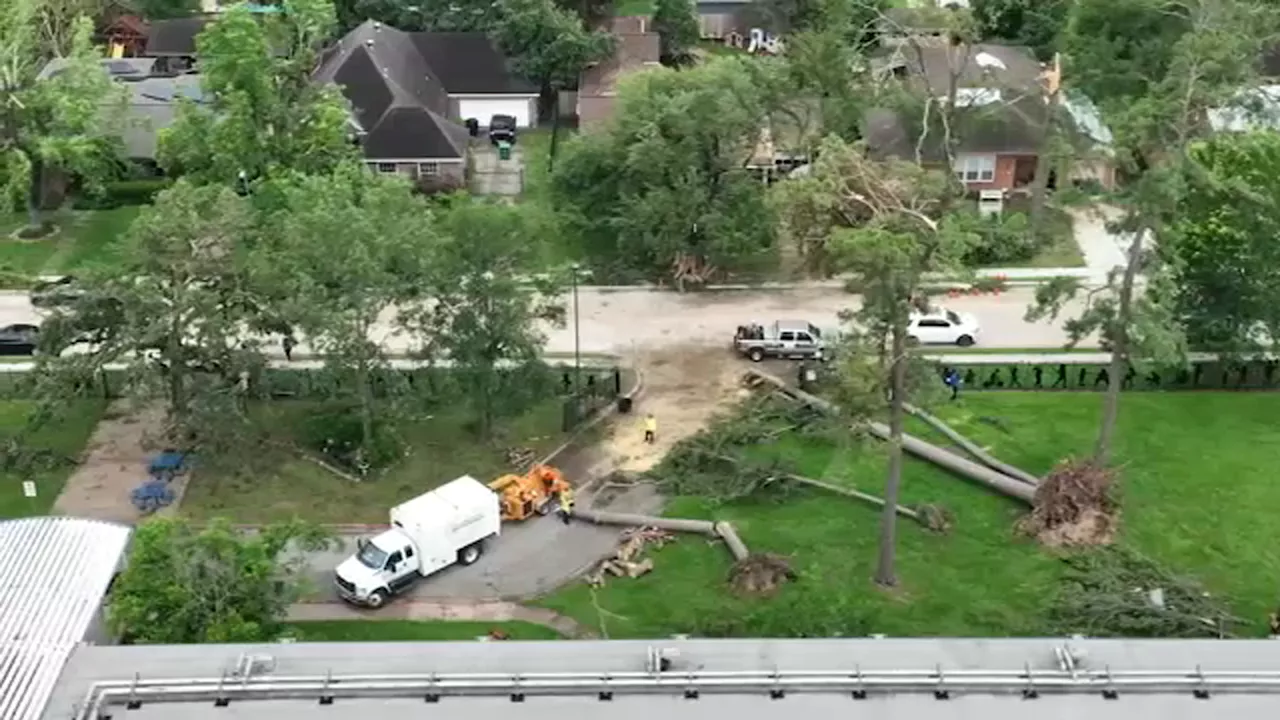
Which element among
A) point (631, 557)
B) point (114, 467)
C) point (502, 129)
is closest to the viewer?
point (631, 557)

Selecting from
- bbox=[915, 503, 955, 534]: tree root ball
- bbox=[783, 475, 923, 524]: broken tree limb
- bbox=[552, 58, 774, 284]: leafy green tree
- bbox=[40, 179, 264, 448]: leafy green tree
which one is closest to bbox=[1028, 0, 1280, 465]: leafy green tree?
bbox=[915, 503, 955, 534]: tree root ball

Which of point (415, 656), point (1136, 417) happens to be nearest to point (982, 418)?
point (1136, 417)

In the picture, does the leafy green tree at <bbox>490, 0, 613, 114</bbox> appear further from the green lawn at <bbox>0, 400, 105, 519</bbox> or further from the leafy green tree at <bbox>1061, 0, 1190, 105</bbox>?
the green lawn at <bbox>0, 400, 105, 519</bbox>

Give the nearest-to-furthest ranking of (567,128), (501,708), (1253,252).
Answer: (501,708), (1253,252), (567,128)

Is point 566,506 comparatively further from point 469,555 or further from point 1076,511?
point 1076,511

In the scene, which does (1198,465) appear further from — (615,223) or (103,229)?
(103,229)

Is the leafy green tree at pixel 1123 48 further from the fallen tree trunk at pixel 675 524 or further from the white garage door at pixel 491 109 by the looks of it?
the white garage door at pixel 491 109

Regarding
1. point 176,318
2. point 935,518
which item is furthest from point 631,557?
point 176,318

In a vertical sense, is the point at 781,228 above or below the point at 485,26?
below
